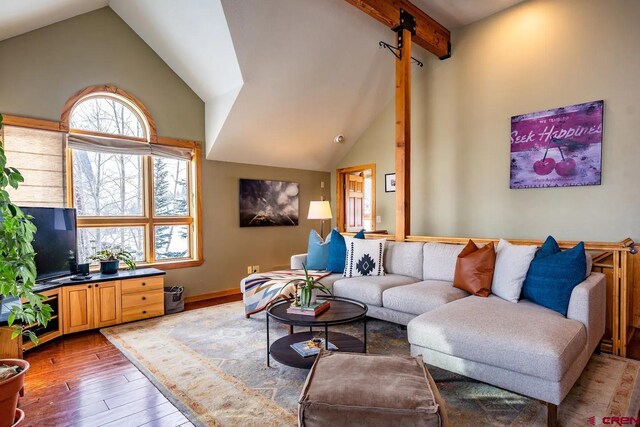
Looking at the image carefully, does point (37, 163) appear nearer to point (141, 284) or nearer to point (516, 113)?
point (141, 284)

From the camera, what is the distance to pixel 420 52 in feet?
16.5

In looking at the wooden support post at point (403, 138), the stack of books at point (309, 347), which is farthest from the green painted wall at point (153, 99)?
the stack of books at point (309, 347)

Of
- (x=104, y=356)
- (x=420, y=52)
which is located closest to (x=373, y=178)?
(x=420, y=52)

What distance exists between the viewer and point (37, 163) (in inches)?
138

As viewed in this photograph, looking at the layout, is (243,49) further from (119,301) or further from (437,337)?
(437,337)

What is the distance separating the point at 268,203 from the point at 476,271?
343cm

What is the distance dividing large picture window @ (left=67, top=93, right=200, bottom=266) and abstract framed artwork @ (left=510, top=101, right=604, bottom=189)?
4146 millimetres

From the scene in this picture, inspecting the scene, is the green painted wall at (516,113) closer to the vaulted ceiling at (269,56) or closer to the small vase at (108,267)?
the vaulted ceiling at (269,56)

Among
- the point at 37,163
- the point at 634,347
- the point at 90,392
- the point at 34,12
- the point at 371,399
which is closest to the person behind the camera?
the point at 371,399

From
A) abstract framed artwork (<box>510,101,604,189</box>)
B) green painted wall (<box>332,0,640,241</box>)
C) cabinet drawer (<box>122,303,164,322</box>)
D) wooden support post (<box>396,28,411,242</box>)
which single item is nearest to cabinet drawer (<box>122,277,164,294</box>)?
cabinet drawer (<box>122,303,164,322</box>)

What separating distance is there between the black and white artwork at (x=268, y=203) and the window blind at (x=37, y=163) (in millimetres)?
2213

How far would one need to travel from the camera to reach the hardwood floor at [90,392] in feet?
6.56

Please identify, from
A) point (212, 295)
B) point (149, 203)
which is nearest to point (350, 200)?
point (212, 295)

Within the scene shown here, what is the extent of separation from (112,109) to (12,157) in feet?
3.79
